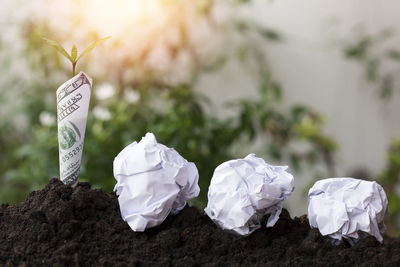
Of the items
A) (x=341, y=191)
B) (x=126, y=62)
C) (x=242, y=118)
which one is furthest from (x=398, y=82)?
Answer: (x=341, y=191)

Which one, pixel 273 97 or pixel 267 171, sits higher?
pixel 267 171

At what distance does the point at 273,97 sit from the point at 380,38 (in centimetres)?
89

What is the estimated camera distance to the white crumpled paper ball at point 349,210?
81 centimetres

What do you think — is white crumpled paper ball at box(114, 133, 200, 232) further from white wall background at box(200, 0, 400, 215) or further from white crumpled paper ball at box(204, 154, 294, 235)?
white wall background at box(200, 0, 400, 215)

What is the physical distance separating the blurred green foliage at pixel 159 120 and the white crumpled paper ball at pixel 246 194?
133 centimetres

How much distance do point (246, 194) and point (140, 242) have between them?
0.17 metres

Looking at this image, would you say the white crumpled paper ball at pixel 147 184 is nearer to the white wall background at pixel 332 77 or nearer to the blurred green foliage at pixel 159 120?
the blurred green foliage at pixel 159 120

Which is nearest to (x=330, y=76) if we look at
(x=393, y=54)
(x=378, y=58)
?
(x=378, y=58)

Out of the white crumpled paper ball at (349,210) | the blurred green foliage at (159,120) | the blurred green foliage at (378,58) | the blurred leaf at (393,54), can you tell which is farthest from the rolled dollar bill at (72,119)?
the blurred leaf at (393,54)

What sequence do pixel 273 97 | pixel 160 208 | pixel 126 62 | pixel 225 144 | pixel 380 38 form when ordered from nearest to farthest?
pixel 160 208
pixel 225 144
pixel 126 62
pixel 273 97
pixel 380 38

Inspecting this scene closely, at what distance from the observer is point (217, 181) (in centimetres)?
82

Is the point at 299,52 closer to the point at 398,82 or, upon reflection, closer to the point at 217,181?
the point at 398,82

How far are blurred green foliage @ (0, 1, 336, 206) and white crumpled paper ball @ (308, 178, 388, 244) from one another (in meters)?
1.36

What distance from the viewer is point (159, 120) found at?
2811 millimetres
